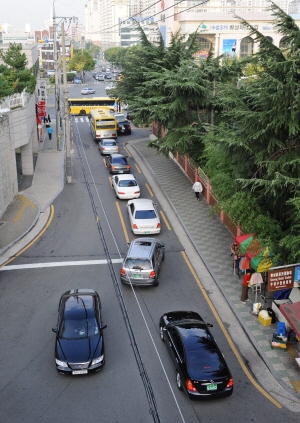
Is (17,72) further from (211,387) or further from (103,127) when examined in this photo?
(211,387)

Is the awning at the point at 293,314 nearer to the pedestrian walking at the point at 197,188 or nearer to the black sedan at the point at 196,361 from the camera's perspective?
the black sedan at the point at 196,361

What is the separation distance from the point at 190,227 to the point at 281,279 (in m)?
9.63

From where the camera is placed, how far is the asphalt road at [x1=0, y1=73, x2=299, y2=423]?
40.7 feet

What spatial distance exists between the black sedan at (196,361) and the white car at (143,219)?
9.04 metres

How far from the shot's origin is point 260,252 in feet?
56.9

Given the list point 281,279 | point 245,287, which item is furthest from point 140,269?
point 281,279

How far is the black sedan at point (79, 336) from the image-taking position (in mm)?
13570

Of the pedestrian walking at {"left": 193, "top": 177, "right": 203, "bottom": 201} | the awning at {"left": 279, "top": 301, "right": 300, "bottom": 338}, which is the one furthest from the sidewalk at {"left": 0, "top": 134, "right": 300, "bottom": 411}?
the awning at {"left": 279, "top": 301, "right": 300, "bottom": 338}

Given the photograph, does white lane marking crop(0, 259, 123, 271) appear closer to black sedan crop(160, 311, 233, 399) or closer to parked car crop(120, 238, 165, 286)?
parked car crop(120, 238, 165, 286)

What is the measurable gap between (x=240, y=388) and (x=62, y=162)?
27690mm

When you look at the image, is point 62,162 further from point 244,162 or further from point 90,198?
point 244,162

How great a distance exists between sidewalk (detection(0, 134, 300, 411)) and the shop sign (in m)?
1.61

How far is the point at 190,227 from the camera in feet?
81.9

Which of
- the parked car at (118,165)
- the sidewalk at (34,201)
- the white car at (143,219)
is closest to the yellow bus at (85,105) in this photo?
the sidewalk at (34,201)
